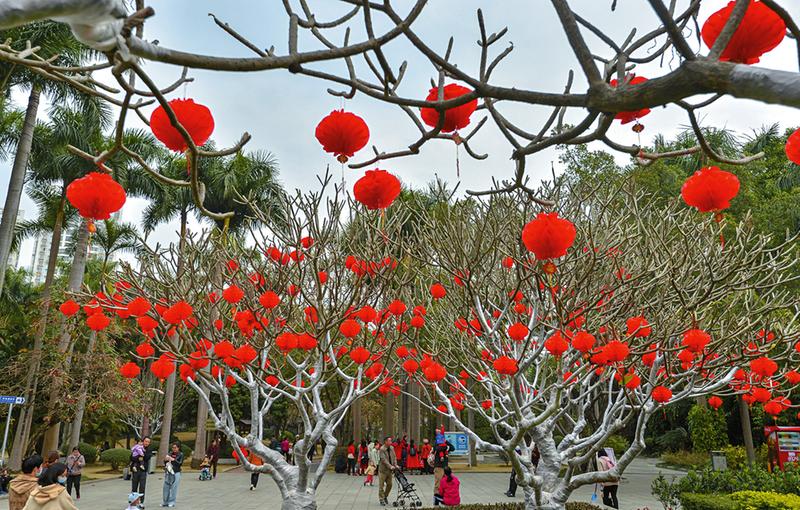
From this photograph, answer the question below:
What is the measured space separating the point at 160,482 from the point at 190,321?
13.3 meters

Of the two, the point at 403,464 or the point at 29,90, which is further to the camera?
the point at 403,464

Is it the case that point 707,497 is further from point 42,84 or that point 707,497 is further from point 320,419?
point 42,84

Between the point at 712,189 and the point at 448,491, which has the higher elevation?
the point at 712,189

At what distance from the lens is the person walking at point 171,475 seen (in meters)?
13.8

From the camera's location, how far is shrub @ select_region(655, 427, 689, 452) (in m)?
28.5

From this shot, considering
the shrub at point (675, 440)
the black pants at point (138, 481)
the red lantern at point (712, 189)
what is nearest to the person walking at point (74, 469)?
the black pants at point (138, 481)

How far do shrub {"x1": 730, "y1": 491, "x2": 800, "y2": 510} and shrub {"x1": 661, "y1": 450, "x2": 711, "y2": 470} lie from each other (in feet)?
54.9

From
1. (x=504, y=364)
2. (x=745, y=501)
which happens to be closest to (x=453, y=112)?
(x=504, y=364)

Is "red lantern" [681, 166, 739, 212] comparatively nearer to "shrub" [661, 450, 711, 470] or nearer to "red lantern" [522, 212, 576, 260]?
"red lantern" [522, 212, 576, 260]

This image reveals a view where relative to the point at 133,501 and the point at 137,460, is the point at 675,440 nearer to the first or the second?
the point at 137,460

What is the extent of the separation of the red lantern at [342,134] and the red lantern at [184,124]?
664mm

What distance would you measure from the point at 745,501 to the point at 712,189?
6459mm

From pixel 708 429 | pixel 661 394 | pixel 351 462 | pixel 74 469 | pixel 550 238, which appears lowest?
pixel 351 462

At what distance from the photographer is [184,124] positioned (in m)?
3.16
